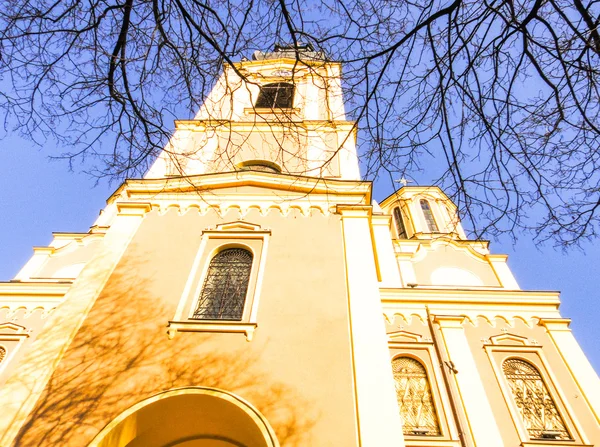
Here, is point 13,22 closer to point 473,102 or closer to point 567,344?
point 473,102

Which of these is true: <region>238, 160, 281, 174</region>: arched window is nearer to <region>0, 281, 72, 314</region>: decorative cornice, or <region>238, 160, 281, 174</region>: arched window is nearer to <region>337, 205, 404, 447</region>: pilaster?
<region>337, 205, 404, 447</region>: pilaster

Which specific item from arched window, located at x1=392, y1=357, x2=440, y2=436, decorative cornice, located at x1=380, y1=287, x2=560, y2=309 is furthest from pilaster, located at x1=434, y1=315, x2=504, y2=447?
decorative cornice, located at x1=380, y1=287, x2=560, y2=309

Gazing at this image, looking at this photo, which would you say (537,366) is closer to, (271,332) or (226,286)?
(271,332)

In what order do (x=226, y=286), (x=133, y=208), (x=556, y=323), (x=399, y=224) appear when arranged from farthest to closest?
(x=399, y=224), (x=556, y=323), (x=133, y=208), (x=226, y=286)

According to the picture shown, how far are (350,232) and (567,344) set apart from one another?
6.39 m

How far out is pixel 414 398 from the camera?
8641 millimetres

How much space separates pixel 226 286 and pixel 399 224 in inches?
495

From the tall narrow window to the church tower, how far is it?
17.2 feet

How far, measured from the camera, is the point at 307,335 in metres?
6.00

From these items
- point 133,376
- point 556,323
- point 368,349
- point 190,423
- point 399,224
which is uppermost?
point 399,224

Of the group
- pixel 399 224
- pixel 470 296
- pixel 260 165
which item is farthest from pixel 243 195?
pixel 399 224

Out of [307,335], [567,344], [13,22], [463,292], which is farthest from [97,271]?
[567,344]

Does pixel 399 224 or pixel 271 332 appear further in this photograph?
pixel 399 224

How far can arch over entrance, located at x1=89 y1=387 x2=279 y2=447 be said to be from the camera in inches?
197
